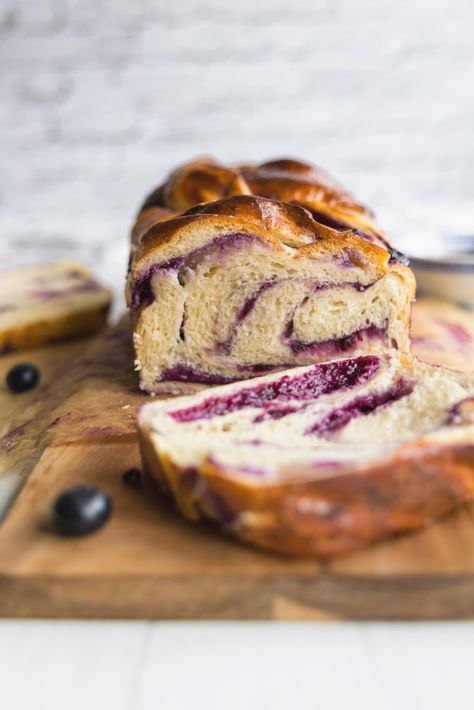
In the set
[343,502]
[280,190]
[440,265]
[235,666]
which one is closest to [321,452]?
[343,502]

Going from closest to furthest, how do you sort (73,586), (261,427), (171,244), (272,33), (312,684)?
(312,684) → (73,586) → (261,427) → (171,244) → (272,33)

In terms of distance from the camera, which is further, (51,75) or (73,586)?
(51,75)

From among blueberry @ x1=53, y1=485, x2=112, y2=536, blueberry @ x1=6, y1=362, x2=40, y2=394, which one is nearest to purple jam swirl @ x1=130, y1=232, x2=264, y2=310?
blueberry @ x1=6, y1=362, x2=40, y2=394

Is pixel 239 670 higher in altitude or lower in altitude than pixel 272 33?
lower

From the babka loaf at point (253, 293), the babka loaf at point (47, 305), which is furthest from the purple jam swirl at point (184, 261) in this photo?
the babka loaf at point (47, 305)

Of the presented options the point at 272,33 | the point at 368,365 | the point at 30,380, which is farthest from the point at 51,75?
the point at 368,365

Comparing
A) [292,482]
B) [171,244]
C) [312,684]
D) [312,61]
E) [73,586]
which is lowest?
[312,684]

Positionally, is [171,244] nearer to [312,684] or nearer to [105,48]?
[312,684]
